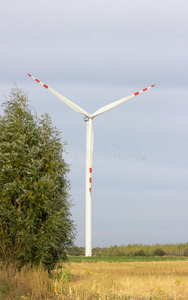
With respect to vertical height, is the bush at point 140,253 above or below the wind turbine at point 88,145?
below

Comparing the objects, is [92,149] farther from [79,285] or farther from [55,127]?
[79,285]

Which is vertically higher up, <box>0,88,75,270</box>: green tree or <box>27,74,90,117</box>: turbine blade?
<box>27,74,90,117</box>: turbine blade

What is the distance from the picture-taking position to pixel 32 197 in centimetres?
2230

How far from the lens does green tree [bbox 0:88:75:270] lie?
2248 cm

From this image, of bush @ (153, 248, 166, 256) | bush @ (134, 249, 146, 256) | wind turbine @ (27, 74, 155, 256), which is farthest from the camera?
bush @ (134, 249, 146, 256)

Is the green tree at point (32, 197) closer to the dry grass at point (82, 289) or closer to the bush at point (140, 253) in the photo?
the dry grass at point (82, 289)

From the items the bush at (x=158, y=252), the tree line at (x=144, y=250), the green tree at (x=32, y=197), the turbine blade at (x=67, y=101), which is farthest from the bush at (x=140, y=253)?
the green tree at (x=32, y=197)

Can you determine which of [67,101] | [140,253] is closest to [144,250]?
[140,253]

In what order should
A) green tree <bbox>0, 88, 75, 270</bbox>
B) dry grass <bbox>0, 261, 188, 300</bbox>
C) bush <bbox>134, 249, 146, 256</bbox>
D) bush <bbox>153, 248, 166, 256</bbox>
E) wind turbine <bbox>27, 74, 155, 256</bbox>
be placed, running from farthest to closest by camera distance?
1. bush <bbox>134, 249, 146, 256</bbox>
2. bush <bbox>153, 248, 166, 256</bbox>
3. wind turbine <bbox>27, 74, 155, 256</bbox>
4. green tree <bbox>0, 88, 75, 270</bbox>
5. dry grass <bbox>0, 261, 188, 300</bbox>

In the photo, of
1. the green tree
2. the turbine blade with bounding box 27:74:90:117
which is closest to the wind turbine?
the turbine blade with bounding box 27:74:90:117

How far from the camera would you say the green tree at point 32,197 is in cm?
2248

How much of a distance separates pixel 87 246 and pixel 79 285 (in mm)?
23368

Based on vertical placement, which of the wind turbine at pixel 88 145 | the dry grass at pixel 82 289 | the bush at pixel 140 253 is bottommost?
the dry grass at pixel 82 289

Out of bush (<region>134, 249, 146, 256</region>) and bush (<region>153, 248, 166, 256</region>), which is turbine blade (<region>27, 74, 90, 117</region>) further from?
bush (<region>153, 248, 166, 256</region>)
